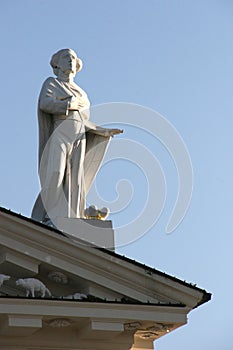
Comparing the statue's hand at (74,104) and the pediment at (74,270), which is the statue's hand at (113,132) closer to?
the statue's hand at (74,104)

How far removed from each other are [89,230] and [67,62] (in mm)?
2996

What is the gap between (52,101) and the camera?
16.4 metres

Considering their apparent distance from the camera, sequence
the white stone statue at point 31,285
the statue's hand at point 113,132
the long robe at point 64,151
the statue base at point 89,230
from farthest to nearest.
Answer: the statue's hand at point 113,132 → the long robe at point 64,151 → the statue base at point 89,230 → the white stone statue at point 31,285

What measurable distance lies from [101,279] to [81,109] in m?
3.00

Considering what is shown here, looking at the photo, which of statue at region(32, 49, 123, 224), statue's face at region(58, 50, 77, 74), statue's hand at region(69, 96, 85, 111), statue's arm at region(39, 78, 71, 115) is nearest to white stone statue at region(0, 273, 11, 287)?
statue at region(32, 49, 123, 224)

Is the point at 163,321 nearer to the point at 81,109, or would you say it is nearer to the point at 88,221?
the point at 88,221

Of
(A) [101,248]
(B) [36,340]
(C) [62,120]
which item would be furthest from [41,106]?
(B) [36,340]

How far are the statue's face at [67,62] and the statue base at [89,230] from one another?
2.69m

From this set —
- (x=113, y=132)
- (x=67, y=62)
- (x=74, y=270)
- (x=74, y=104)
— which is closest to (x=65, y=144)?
(x=74, y=104)

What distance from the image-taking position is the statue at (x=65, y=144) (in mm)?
15945

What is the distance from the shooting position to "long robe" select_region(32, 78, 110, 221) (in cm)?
1593

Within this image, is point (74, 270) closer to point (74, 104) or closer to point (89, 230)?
point (89, 230)

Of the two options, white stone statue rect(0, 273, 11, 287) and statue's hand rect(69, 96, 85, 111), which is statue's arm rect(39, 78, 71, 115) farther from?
white stone statue rect(0, 273, 11, 287)

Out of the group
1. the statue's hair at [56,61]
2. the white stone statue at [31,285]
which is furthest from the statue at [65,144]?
the white stone statue at [31,285]
